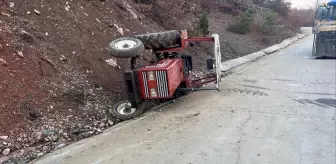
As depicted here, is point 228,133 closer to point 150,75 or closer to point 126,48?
point 150,75

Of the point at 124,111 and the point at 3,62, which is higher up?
the point at 3,62

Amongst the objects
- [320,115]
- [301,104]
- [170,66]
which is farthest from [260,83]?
[170,66]

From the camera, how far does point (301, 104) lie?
8430 millimetres

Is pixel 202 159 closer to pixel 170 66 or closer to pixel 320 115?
pixel 170 66

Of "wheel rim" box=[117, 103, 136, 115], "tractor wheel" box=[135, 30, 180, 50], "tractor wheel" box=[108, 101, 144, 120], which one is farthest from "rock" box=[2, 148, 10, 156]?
"tractor wheel" box=[135, 30, 180, 50]

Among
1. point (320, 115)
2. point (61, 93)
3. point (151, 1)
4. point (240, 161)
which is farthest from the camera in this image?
point (151, 1)

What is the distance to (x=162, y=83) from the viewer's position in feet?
23.3

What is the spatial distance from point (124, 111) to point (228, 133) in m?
2.34

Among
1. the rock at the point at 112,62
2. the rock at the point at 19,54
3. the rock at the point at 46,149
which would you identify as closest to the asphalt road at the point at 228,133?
the rock at the point at 46,149

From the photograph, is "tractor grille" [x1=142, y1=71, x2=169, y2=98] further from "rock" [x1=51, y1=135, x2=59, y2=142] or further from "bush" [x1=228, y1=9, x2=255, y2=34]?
"bush" [x1=228, y1=9, x2=255, y2=34]

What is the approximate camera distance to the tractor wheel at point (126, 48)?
7.04m

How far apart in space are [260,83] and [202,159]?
20.8 feet

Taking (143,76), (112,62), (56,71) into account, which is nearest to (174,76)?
(143,76)

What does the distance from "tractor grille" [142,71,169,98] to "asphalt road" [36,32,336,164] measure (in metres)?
0.50
